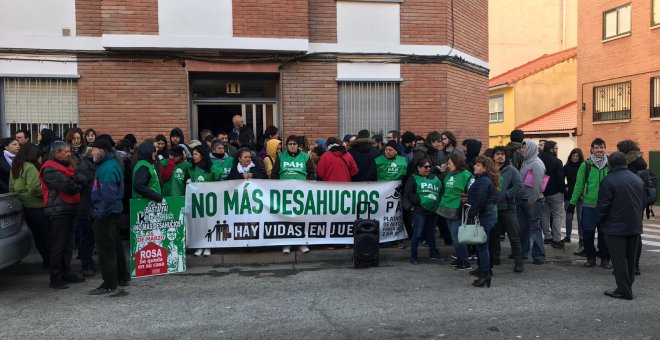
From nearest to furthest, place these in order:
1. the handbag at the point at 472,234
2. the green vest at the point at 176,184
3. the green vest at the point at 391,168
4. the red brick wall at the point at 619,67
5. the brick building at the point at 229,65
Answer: the handbag at the point at 472,234 → the green vest at the point at 176,184 → the green vest at the point at 391,168 → the brick building at the point at 229,65 → the red brick wall at the point at 619,67

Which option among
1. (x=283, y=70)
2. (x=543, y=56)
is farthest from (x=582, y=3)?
(x=283, y=70)

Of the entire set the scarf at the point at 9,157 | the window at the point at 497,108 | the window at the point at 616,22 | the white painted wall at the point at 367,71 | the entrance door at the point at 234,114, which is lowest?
the scarf at the point at 9,157

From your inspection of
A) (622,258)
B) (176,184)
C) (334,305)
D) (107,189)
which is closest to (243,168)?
(176,184)

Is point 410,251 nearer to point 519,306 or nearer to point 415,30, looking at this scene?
point 519,306

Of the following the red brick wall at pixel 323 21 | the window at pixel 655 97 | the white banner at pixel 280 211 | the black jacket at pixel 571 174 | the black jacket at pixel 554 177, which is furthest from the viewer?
the window at pixel 655 97

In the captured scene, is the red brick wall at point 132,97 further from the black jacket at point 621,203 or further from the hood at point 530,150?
the black jacket at point 621,203

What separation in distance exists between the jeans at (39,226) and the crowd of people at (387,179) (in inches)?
0.6

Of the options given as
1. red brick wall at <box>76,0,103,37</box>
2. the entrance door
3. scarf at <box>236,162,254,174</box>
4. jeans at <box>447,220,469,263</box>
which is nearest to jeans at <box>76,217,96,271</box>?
scarf at <box>236,162,254,174</box>

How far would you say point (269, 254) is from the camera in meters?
7.96

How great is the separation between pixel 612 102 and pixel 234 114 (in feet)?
61.5

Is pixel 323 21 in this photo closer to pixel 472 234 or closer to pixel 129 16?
pixel 129 16

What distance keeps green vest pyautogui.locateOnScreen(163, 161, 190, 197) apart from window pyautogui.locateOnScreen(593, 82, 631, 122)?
20807mm

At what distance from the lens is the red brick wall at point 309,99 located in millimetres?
10953

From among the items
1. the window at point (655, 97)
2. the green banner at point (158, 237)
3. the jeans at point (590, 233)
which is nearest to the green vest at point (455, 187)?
the jeans at point (590, 233)
